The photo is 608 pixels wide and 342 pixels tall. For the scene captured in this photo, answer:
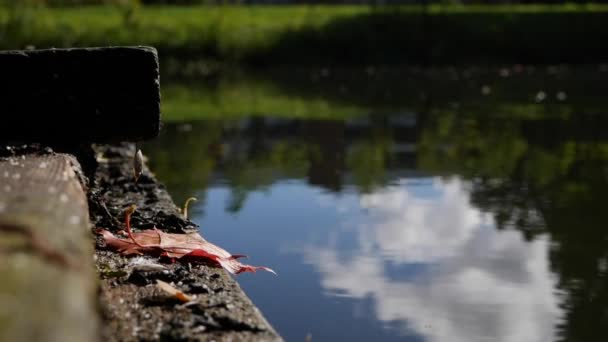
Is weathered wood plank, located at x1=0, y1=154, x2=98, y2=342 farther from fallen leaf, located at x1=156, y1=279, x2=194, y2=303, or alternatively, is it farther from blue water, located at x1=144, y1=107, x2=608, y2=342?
blue water, located at x1=144, y1=107, x2=608, y2=342

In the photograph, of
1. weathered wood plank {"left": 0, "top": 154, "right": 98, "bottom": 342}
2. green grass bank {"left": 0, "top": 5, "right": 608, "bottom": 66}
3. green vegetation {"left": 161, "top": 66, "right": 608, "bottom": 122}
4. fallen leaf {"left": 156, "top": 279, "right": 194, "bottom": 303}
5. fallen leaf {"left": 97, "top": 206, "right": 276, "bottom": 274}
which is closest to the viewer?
weathered wood plank {"left": 0, "top": 154, "right": 98, "bottom": 342}

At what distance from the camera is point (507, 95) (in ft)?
25.4

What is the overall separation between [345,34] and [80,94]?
8528 mm

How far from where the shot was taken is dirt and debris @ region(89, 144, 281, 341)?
1429 mm

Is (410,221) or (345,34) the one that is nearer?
(410,221)

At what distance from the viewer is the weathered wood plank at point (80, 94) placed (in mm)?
2148

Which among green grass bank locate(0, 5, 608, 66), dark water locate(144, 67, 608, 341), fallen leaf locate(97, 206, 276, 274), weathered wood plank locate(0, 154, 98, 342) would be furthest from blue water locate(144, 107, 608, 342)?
green grass bank locate(0, 5, 608, 66)

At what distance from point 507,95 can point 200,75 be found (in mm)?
3246

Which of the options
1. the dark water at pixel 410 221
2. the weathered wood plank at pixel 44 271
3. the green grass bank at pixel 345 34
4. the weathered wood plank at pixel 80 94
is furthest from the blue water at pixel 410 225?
the green grass bank at pixel 345 34

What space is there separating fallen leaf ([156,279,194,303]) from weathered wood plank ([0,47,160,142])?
69 centimetres

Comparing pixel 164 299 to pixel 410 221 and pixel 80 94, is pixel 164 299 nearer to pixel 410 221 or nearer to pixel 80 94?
pixel 80 94

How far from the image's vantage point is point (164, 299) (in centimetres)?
157

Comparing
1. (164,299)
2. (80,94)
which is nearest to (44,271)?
(164,299)

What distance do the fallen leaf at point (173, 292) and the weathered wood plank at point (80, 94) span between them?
2.25ft
